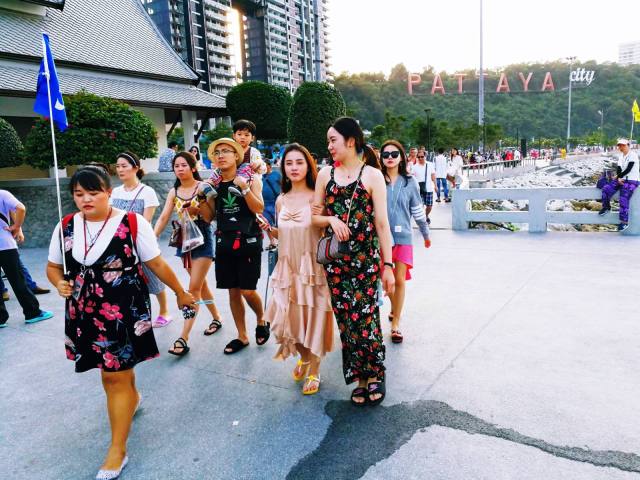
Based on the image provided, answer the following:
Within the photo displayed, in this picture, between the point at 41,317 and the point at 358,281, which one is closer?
the point at 358,281

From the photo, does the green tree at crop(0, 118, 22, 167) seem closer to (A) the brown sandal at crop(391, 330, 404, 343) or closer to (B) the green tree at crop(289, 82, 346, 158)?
(A) the brown sandal at crop(391, 330, 404, 343)

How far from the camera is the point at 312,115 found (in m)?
17.0

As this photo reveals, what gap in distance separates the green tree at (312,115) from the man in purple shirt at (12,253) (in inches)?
488

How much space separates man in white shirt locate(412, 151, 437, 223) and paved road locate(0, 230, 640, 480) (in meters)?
5.82

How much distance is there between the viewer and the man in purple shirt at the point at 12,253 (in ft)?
16.8

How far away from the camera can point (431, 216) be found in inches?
466

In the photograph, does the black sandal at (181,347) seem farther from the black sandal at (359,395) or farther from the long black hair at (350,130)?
the long black hair at (350,130)

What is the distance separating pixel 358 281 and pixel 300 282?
40 cm

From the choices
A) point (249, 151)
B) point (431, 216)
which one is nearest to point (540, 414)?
point (249, 151)

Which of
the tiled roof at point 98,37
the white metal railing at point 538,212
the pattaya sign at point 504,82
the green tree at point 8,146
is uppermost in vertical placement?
the pattaya sign at point 504,82

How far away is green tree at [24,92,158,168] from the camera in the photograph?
10.1 metres

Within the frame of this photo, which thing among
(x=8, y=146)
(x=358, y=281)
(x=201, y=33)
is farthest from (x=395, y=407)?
(x=201, y=33)

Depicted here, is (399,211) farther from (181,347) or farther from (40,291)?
(40,291)

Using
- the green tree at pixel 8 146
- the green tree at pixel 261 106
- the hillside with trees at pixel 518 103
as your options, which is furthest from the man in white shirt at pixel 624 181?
the hillside with trees at pixel 518 103
